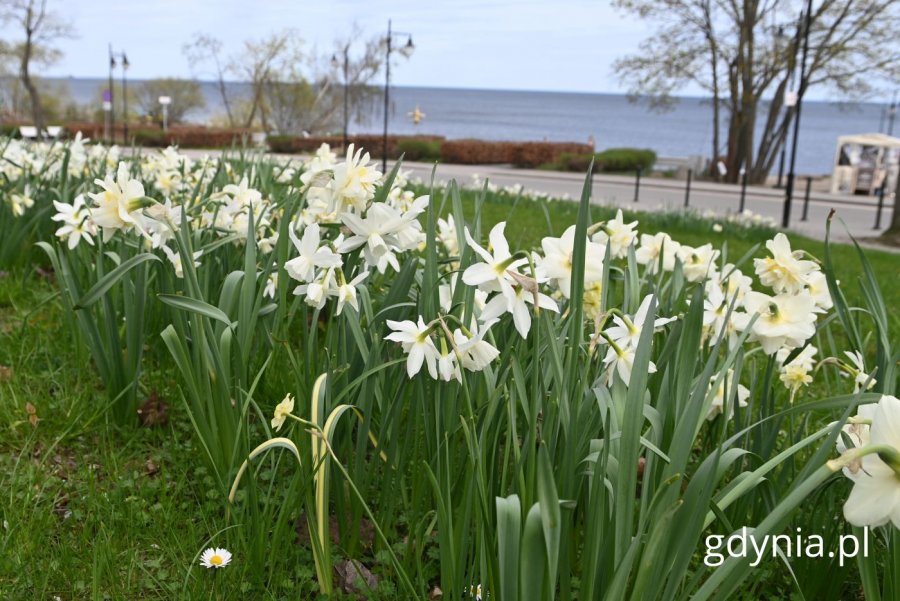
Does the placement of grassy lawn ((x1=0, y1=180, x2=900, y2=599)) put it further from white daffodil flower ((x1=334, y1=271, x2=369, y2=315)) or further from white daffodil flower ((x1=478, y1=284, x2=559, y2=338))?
white daffodil flower ((x1=478, y1=284, x2=559, y2=338))

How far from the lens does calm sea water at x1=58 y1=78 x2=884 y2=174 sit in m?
74.6

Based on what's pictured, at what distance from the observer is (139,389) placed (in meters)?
2.70

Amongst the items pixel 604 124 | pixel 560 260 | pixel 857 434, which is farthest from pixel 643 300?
pixel 604 124

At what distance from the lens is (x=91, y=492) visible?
2027mm

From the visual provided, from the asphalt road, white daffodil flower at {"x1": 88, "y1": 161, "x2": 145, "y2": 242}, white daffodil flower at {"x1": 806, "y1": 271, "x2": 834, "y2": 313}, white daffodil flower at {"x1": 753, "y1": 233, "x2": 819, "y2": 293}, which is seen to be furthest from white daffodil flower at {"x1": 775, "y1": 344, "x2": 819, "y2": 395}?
the asphalt road

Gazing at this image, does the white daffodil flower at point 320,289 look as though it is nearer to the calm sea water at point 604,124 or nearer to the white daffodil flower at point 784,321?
the white daffodil flower at point 784,321

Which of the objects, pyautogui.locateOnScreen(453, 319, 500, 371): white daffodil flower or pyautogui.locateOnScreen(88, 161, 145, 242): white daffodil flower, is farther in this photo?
pyautogui.locateOnScreen(88, 161, 145, 242): white daffodil flower

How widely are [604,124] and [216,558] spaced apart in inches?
4648

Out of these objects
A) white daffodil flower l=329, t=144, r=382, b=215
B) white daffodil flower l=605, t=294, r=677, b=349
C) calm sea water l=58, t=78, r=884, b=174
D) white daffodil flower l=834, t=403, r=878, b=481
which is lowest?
white daffodil flower l=834, t=403, r=878, b=481

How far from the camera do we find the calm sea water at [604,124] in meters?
74.6

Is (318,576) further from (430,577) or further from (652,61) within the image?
(652,61)

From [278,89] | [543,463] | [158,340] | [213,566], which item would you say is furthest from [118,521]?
[278,89]

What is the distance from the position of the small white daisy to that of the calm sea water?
3733cm

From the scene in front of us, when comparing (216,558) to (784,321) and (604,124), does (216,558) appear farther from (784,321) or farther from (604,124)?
(604,124)
